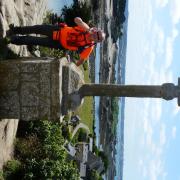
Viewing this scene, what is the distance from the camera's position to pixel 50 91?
35.2ft

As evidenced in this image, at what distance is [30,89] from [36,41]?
1.52 metres

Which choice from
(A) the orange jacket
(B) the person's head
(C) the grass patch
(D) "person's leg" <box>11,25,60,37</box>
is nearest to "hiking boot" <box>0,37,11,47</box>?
(D) "person's leg" <box>11,25,60,37</box>

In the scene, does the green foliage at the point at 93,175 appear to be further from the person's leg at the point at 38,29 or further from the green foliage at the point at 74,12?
the person's leg at the point at 38,29

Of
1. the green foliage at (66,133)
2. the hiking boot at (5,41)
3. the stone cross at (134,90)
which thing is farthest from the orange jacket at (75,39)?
the green foliage at (66,133)

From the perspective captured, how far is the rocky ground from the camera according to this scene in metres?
12.4

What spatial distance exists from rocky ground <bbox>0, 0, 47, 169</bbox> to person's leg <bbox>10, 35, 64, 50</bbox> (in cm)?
31

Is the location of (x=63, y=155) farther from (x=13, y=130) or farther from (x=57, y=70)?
(x=57, y=70)

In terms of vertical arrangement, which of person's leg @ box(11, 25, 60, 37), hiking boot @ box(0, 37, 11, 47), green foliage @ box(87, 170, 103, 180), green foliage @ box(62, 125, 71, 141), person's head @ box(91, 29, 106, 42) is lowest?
green foliage @ box(87, 170, 103, 180)

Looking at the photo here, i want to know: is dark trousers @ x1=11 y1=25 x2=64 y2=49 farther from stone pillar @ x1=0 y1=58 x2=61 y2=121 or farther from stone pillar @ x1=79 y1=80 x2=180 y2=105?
stone pillar @ x1=79 y1=80 x2=180 y2=105

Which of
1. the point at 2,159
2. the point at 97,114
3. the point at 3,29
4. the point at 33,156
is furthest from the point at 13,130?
the point at 97,114

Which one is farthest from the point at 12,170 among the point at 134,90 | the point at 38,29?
the point at 134,90

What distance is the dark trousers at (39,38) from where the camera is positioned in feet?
38.0

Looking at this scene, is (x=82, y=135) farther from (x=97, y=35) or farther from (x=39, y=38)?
(x=97, y=35)

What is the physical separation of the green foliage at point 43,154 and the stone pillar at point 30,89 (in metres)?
5.78
